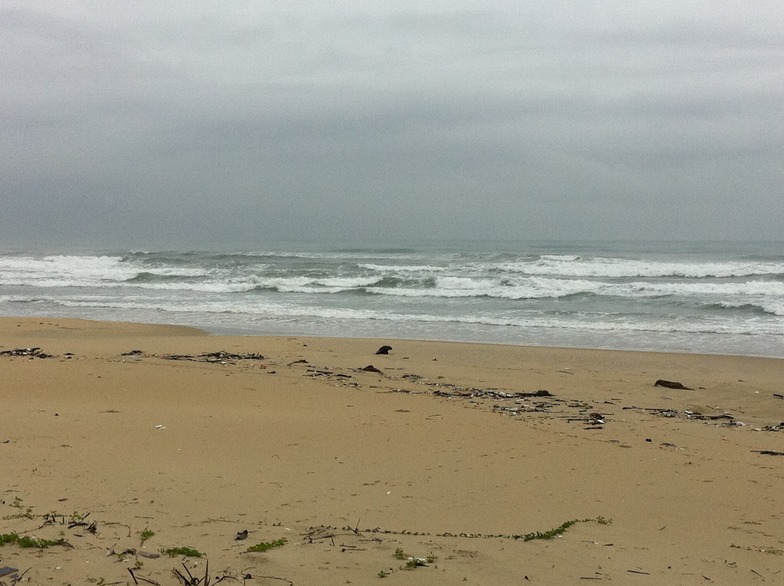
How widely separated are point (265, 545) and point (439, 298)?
2070cm

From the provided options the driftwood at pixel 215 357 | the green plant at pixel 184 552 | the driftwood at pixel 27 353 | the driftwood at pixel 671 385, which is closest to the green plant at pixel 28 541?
the green plant at pixel 184 552

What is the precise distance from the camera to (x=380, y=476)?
491 centimetres

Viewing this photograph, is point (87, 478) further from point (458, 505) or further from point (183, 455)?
point (458, 505)

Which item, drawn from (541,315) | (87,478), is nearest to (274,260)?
(541,315)

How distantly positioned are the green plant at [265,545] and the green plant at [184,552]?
0.83 feet

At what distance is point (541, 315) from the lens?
61.8 feet

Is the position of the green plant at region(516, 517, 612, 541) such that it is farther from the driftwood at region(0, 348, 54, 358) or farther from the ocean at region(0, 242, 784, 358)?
the ocean at region(0, 242, 784, 358)

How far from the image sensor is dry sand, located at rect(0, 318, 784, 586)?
3.29m

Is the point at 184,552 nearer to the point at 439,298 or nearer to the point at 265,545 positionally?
the point at 265,545

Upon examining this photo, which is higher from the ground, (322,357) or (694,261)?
(694,261)

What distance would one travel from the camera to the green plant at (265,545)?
3287 millimetres

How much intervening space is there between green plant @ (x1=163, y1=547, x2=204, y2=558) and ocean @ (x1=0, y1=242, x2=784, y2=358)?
1149 cm

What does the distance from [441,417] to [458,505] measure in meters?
2.63

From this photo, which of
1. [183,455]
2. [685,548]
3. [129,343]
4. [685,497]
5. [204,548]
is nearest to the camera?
[204,548]
